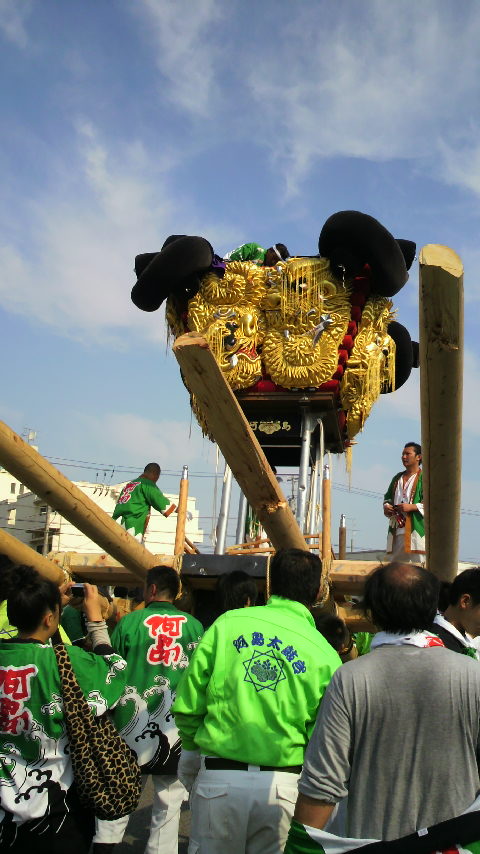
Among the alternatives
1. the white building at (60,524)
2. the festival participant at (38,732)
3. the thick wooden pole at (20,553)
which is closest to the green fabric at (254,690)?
the festival participant at (38,732)

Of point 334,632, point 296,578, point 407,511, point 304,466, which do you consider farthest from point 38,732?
point 304,466

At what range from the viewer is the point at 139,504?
7.52 metres

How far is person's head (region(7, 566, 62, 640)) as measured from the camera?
2.91m

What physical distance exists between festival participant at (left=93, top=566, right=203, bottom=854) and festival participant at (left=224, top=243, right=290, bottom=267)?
5.58 metres

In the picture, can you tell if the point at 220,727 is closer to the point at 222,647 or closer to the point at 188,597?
the point at 222,647

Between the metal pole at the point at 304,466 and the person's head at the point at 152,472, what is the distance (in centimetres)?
157

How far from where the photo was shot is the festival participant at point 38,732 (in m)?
2.71

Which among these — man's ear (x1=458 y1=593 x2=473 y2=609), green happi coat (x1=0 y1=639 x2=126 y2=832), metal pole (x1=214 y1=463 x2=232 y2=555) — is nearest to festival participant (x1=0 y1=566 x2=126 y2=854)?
green happi coat (x1=0 y1=639 x2=126 y2=832)

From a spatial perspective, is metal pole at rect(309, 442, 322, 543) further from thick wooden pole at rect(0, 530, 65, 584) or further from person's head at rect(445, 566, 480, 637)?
person's head at rect(445, 566, 480, 637)

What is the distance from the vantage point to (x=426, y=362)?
299 cm

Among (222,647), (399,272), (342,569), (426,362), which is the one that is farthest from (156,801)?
(399,272)

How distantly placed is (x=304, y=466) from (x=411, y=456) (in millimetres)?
1538

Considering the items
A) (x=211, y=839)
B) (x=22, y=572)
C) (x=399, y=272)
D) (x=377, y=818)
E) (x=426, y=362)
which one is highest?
(x=399, y=272)

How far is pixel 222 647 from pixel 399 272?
5968mm
